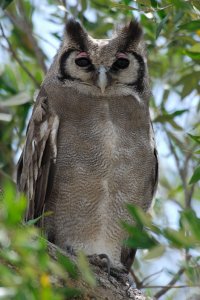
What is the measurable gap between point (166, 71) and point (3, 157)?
161 cm

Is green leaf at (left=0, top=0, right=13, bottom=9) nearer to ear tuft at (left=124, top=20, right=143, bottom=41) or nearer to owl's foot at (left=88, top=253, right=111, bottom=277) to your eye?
ear tuft at (left=124, top=20, right=143, bottom=41)

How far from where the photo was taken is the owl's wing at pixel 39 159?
14.0 feet

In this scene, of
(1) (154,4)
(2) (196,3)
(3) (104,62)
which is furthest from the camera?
(3) (104,62)

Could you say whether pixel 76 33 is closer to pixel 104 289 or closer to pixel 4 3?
pixel 4 3

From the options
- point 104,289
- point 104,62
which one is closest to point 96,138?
point 104,62

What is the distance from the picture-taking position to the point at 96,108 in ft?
14.6

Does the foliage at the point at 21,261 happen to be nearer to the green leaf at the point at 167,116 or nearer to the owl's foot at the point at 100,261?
the owl's foot at the point at 100,261

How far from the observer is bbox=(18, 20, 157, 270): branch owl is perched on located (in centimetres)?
424

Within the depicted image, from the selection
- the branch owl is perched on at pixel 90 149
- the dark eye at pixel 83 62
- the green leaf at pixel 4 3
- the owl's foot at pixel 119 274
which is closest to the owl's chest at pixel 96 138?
the branch owl is perched on at pixel 90 149

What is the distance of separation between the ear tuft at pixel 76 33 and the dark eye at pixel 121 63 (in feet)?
0.78

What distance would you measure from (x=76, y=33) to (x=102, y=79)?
0.45m

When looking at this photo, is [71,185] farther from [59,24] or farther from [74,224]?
[59,24]

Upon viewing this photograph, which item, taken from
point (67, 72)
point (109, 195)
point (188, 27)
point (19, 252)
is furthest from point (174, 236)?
point (67, 72)

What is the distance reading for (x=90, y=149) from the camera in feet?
13.9
